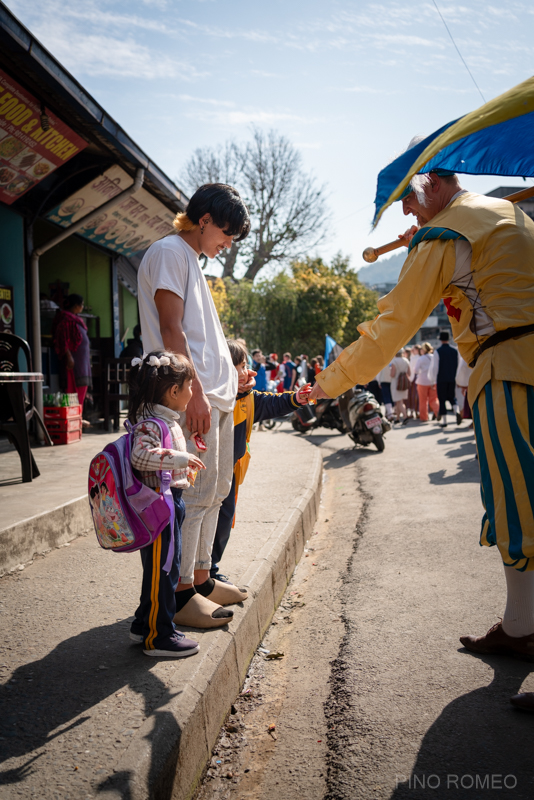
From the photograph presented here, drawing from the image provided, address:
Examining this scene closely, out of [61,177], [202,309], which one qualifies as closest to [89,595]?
[202,309]

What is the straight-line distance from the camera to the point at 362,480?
7879 mm

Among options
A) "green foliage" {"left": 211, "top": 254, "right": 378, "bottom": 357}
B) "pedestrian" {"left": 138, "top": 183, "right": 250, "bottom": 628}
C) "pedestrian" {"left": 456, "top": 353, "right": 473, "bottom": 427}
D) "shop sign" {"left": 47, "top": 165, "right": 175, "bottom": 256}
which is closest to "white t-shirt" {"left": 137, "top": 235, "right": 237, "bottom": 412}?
"pedestrian" {"left": 138, "top": 183, "right": 250, "bottom": 628}

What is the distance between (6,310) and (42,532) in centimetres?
450

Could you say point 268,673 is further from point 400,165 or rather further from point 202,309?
point 400,165

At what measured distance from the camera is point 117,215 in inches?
403

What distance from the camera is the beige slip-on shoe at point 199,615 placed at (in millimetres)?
2773

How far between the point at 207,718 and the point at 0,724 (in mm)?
689

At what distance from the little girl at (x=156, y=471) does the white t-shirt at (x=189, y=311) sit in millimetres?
217

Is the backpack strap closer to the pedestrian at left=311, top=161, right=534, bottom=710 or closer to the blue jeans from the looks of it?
the blue jeans

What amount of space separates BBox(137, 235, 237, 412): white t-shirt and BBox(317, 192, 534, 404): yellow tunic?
0.57 metres

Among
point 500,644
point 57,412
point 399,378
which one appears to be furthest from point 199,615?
point 399,378

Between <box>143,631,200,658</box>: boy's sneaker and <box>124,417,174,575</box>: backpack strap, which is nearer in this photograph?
<box>124,417,174,575</box>: backpack strap

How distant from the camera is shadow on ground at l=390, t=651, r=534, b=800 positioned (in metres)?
1.94

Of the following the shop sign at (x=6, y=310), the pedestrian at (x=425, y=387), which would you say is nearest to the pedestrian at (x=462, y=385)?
the pedestrian at (x=425, y=387)
